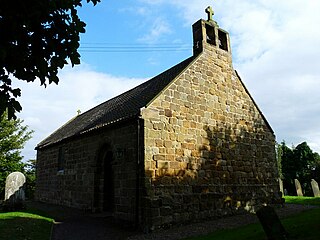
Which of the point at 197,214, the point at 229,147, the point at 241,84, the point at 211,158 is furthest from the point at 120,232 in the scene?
the point at 241,84

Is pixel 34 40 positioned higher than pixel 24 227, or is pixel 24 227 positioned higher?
pixel 34 40

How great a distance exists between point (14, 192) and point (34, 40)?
12514 mm

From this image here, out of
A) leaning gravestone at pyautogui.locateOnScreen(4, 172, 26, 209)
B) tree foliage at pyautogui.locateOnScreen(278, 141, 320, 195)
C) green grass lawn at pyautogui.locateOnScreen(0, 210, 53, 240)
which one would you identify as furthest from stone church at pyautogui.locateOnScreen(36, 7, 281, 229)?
tree foliage at pyautogui.locateOnScreen(278, 141, 320, 195)

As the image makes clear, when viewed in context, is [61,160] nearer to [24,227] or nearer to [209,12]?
[24,227]

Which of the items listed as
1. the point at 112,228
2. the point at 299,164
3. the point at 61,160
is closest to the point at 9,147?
the point at 61,160

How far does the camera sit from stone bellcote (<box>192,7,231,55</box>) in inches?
596

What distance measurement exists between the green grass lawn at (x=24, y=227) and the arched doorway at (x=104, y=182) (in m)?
2.43

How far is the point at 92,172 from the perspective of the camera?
49.0ft

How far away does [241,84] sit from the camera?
1653 cm

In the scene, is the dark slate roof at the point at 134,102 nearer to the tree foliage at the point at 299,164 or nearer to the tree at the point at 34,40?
the tree at the point at 34,40

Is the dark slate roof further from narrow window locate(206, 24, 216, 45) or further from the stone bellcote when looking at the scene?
narrow window locate(206, 24, 216, 45)

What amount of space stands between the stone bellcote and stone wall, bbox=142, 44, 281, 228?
0.41 m

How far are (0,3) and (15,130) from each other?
3006 centimetres

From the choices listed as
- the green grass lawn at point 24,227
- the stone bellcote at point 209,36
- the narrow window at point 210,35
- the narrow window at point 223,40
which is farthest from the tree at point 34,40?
the narrow window at point 223,40
